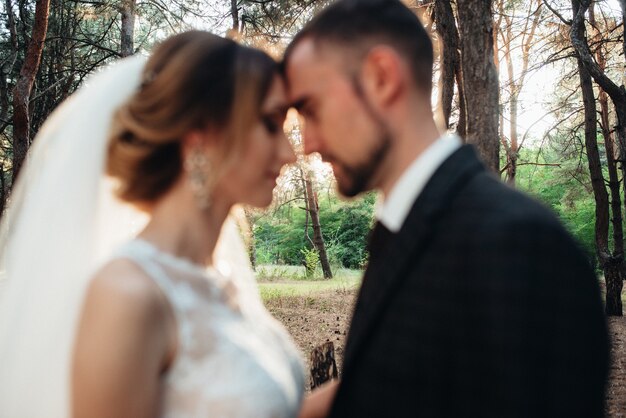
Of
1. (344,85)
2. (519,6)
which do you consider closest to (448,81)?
(344,85)

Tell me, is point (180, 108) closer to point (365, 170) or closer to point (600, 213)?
point (365, 170)

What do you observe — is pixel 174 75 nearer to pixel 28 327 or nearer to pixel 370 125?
pixel 370 125

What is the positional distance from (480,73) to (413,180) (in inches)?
153

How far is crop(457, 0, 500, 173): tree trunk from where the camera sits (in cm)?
528

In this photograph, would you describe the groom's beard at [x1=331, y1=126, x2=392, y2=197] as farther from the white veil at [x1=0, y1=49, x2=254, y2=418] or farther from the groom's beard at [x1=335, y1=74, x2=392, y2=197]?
the white veil at [x1=0, y1=49, x2=254, y2=418]

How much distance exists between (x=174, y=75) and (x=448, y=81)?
6.09 m

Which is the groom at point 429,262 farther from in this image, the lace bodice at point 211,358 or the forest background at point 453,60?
the forest background at point 453,60

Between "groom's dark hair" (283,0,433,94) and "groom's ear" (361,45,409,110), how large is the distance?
0.11ft

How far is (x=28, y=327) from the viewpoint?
1885 millimetres

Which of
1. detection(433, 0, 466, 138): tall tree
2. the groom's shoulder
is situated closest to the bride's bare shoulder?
the groom's shoulder

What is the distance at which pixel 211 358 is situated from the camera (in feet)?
5.90

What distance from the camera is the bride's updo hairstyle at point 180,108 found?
185 centimetres

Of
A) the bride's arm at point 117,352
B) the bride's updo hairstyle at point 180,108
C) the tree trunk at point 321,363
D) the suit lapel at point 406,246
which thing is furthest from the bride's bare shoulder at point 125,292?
the tree trunk at point 321,363

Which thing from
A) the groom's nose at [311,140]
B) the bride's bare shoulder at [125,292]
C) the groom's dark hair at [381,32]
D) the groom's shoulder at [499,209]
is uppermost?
the groom's dark hair at [381,32]
